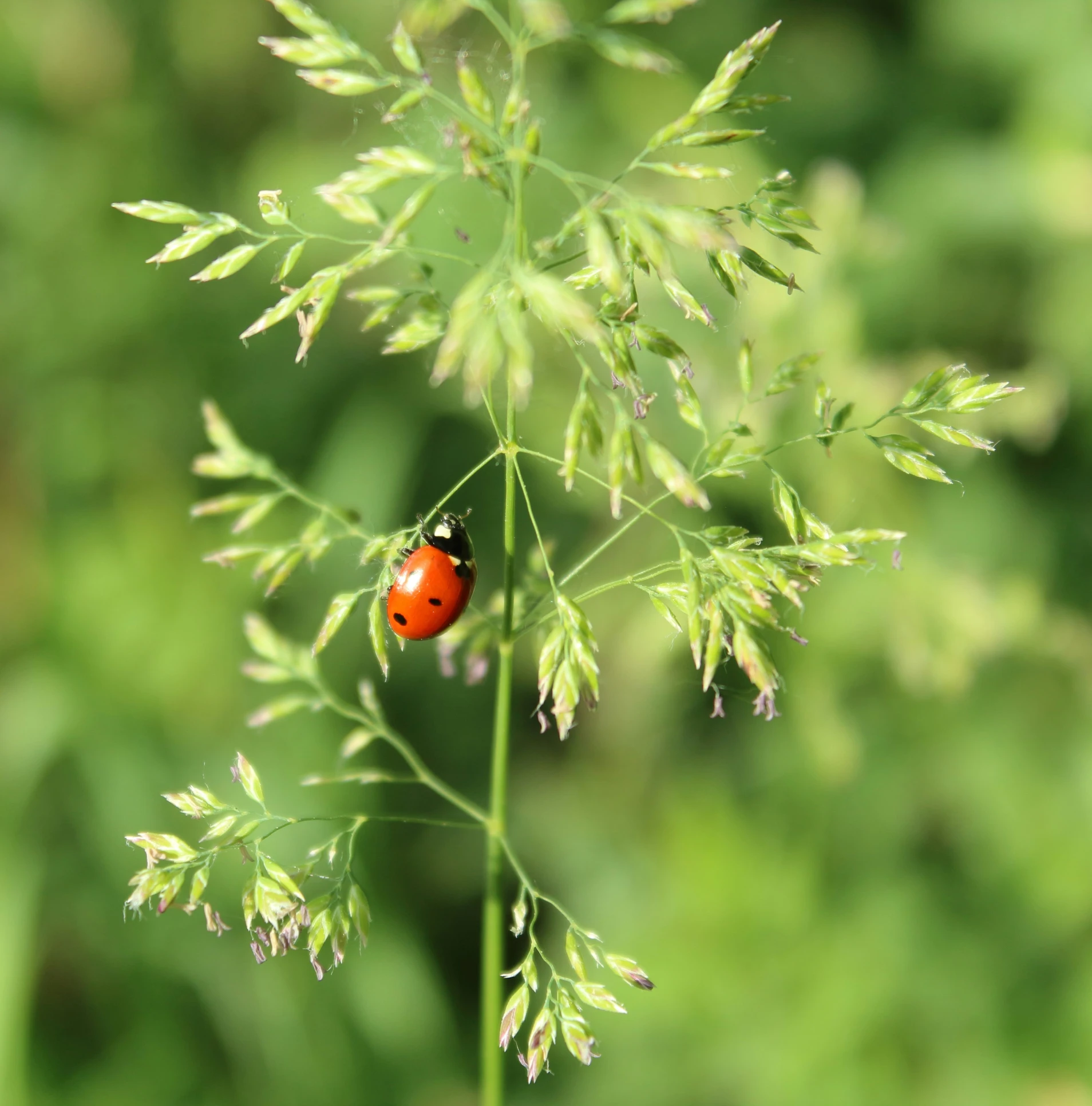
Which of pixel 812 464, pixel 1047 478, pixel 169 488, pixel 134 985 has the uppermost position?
pixel 812 464

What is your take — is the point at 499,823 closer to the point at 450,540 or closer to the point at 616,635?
the point at 450,540

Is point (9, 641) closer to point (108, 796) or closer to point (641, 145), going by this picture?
point (108, 796)

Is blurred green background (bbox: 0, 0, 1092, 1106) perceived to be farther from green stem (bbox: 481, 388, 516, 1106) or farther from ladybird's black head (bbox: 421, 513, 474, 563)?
green stem (bbox: 481, 388, 516, 1106)

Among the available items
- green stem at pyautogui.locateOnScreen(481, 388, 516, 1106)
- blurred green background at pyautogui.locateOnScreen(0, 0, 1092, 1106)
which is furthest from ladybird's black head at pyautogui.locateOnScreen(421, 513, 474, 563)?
blurred green background at pyautogui.locateOnScreen(0, 0, 1092, 1106)

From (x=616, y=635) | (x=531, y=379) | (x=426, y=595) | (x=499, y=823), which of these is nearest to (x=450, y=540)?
(x=426, y=595)

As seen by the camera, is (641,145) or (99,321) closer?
(641,145)

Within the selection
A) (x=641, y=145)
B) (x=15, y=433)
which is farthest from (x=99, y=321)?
(x=641, y=145)

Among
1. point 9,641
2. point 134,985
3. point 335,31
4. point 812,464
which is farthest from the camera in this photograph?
point 9,641
